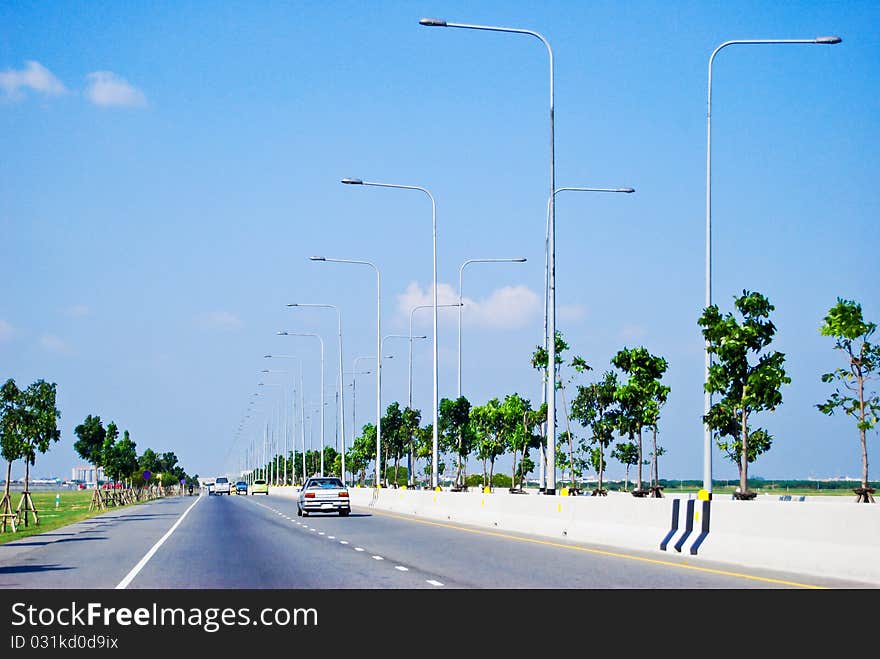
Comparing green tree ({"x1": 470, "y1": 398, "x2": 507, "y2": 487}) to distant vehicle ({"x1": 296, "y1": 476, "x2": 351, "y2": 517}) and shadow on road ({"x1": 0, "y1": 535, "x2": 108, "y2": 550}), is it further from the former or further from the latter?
shadow on road ({"x1": 0, "y1": 535, "x2": 108, "y2": 550})

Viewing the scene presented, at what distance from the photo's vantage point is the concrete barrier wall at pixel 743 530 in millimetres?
19344

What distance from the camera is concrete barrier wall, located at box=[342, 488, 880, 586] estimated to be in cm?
1934

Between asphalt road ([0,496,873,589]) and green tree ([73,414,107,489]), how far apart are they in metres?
53.2

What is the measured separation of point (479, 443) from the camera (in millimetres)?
101750

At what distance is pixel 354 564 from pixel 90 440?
6970 centimetres

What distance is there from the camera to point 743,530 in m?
23.1

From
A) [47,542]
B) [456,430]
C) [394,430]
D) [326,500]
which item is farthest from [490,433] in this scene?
[47,542]

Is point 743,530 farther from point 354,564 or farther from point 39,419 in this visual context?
point 39,419

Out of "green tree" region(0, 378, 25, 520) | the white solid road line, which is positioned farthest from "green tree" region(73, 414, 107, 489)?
the white solid road line

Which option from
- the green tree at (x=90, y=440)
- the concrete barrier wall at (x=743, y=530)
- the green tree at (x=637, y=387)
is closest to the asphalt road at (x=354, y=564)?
the concrete barrier wall at (x=743, y=530)

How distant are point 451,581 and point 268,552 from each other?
367 inches

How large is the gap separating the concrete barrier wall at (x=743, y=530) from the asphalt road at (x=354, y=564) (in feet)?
1.58

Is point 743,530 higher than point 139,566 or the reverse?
higher
